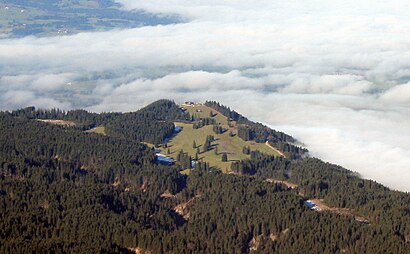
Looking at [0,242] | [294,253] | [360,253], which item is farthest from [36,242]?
[360,253]

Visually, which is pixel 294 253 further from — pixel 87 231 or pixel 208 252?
pixel 87 231

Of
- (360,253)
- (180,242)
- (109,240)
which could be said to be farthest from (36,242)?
(360,253)

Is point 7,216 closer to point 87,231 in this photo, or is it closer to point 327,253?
point 87,231

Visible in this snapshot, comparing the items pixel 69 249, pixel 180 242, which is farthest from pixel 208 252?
pixel 69 249

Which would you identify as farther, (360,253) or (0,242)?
(360,253)

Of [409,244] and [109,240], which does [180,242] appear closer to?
[109,240]

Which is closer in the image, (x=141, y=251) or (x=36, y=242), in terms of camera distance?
(x=36, y=242)
